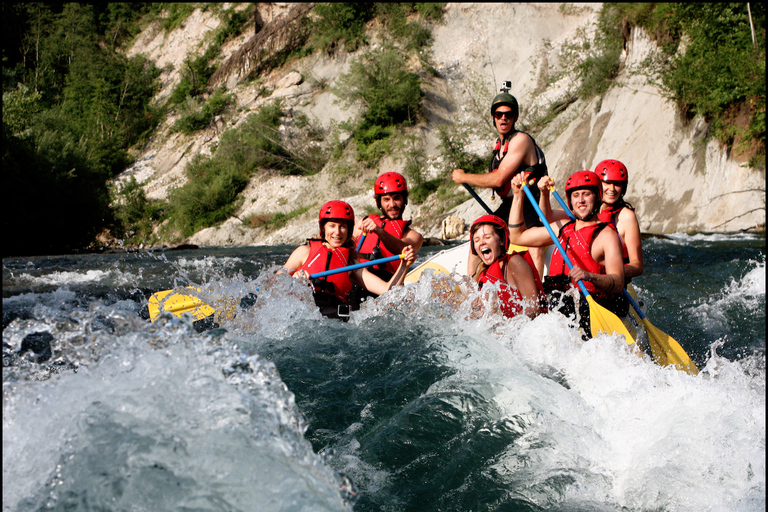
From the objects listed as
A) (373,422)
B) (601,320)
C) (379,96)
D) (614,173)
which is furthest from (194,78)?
(373,422)

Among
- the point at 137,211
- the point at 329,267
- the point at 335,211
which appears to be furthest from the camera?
the point at 137,211

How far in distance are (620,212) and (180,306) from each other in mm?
3800

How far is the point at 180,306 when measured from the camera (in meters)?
5.14

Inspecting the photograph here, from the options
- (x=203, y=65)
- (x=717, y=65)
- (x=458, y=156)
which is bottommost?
(x=458, y=156)

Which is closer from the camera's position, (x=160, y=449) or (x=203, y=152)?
(x=160, y=449)

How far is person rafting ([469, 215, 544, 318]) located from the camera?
3.77 meters

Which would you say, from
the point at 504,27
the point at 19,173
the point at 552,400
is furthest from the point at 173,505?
the point at 504,27

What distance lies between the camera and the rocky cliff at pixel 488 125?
13.2 meters

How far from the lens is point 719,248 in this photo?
9.67 m

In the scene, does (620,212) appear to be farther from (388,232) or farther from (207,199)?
(207,199)

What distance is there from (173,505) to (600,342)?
268 centimetres

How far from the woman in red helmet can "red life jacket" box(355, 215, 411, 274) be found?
1666 mm

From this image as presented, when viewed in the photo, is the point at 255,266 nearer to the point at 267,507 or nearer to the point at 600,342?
the point at 600,342

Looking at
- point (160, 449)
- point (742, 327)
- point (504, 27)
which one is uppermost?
point (504, 27)
